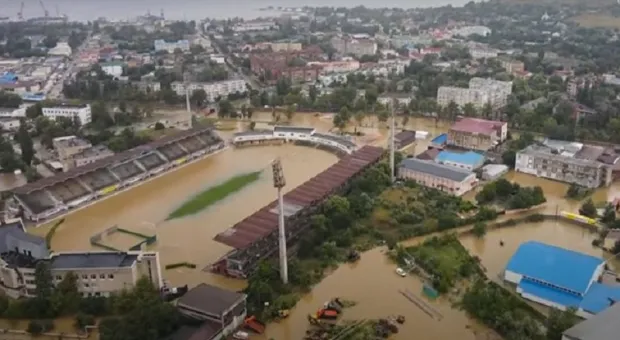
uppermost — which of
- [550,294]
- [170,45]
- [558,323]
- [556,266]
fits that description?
[170,45]

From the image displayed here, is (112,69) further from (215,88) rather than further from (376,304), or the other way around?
(376,304)

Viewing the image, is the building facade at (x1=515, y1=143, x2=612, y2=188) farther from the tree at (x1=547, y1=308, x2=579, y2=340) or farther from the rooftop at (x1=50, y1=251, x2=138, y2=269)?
the rooftop at (x1=50, y1=251, x2=138, y2=269)

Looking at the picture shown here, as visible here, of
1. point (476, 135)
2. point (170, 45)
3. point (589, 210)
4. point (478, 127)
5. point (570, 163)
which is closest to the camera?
point (589, 210)

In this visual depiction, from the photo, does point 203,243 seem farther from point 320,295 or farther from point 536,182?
point 536,182

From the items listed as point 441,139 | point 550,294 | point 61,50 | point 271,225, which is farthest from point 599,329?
point 61,50

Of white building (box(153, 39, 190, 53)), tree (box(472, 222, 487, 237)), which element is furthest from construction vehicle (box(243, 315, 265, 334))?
white building (box(153, 39, 190, 53))

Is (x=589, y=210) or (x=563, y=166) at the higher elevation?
(x=563, y=166)

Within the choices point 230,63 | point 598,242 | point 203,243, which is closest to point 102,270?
point 203,243
